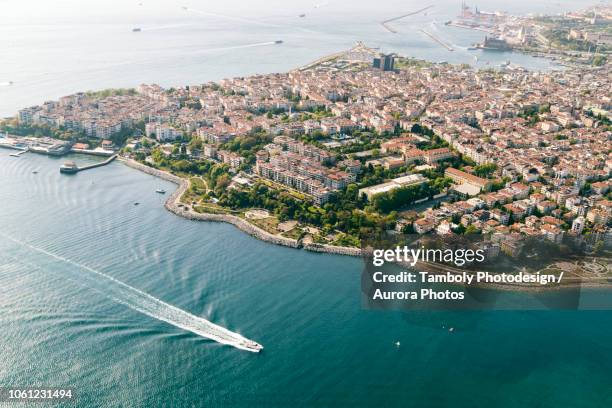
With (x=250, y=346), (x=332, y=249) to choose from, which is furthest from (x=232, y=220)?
(x=250, y=346)

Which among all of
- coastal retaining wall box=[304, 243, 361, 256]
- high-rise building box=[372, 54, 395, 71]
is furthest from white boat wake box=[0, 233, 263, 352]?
high-rise building box=[372, 54, 395, 71]

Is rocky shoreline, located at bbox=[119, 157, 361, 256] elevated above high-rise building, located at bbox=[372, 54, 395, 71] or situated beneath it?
situated beneath

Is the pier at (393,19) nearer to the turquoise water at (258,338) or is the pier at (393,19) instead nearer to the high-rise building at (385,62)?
the high-rise building at (385,62)

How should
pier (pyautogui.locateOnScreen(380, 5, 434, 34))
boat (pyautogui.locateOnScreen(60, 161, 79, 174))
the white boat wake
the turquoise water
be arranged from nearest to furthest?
the turquoise water
the white boat wake
boat (pyautogui.locateOnScreen(60, 161, 79, 174))
pier (pyautogui.locateOnScreen(380, 5, 434, 34))

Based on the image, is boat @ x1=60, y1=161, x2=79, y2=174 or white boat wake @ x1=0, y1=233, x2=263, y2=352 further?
boat @ x1=60, y1=161, x2=79, y2=174

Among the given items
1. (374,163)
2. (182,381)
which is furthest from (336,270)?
(374,163)

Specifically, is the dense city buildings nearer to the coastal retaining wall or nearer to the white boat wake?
the coastal retaining wall
